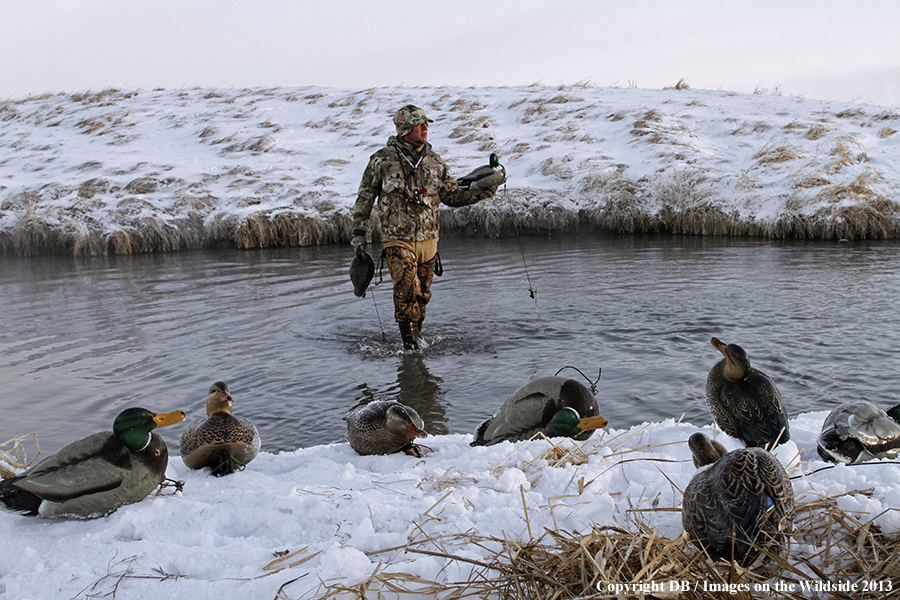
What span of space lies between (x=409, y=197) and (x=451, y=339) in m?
1.77

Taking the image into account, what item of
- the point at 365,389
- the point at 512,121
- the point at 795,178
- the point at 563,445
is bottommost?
the point at 365,389

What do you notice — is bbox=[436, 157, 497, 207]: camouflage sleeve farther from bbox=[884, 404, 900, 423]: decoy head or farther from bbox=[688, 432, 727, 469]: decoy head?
bbox=[688, 432, 727, 469]: decoy head

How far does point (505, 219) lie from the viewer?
18.8 meters

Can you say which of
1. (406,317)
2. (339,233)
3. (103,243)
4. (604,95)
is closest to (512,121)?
(604,95)

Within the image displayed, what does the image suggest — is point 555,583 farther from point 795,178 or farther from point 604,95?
point 604,95

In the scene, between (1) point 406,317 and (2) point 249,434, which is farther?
(1) point 406,317

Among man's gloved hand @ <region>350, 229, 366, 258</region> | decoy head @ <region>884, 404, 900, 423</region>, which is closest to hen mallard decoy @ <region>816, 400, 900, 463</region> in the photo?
decoy head @ <region>884, 404, 900, 423</region>

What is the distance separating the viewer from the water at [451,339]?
5.44 meters

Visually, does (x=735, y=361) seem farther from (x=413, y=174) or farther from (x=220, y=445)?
(x=413, y=174)

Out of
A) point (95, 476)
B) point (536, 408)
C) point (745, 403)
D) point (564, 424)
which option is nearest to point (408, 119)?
point (536, 408)

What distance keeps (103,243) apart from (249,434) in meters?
17.3

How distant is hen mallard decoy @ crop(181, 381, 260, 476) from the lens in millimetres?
3443

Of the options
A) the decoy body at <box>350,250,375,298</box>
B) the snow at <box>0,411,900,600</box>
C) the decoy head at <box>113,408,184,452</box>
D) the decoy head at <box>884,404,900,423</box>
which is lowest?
the decoy head at <box>884,404,900,423</box>

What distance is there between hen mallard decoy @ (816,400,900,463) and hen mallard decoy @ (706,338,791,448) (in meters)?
0.22
